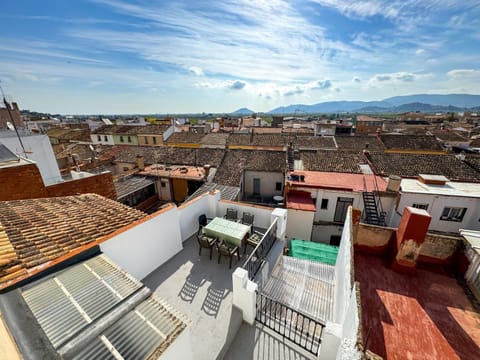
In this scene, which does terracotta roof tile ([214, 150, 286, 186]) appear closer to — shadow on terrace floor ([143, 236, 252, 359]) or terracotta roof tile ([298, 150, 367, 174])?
terracotta roof tile ([298, 150, 367, 174])

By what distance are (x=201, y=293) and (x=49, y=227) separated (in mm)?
4414

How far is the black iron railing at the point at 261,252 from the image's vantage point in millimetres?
6043

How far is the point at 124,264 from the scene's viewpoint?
17.7ft

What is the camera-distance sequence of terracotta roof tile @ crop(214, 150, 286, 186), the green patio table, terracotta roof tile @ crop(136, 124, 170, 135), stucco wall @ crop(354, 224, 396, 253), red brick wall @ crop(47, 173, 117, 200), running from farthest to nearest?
terracotta roof tile @ crop(136, 124, 170, 135), terracotta roof tile @ crop(214, 150, 286, 186), red brick wall @ crop(47, 173, 117, 200), stucco wall @ crop(354, 224, 396, 253), the green patio table

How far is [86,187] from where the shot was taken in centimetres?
1019

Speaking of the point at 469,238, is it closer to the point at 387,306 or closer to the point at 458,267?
the point at 458,267

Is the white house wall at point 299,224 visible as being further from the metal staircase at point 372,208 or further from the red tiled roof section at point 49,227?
the red tiled roof section at point 49,227

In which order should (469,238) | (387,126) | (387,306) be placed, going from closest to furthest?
(387,306)
(469,238)
(387,126)

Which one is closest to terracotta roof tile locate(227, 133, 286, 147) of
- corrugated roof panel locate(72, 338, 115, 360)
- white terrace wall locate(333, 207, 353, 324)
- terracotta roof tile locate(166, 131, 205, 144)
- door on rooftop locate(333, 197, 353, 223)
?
terracotta roof tile locate(166, 131, 205, 144)

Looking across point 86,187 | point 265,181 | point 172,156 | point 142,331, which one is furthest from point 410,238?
point 172,156

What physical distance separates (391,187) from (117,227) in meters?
15.3

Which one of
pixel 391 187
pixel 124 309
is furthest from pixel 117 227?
pixel 391 187

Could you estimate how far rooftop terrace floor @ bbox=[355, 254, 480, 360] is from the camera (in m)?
4.32

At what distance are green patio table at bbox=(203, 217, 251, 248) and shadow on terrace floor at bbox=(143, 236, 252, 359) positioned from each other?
81cm
